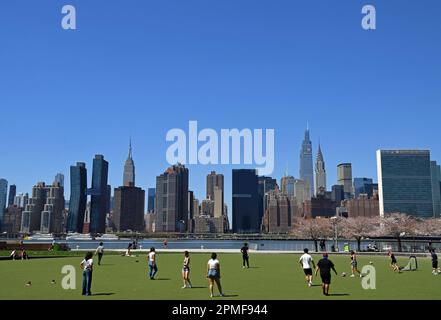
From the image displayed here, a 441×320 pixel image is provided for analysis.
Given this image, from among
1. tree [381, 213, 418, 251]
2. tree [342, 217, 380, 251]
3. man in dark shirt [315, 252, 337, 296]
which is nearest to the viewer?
man in dark shirt [315, 252, 337, 296]

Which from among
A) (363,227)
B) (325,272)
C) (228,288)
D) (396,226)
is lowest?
(363,227)

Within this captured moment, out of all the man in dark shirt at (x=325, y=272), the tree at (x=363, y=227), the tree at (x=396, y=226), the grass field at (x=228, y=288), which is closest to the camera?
the grass field at (x=228, y=288)

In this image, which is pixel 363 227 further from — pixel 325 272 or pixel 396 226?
pixel 325 272

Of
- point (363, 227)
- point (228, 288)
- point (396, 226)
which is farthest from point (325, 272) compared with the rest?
point (363, 227)

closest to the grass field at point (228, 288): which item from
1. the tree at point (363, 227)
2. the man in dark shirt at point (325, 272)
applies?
the man in dark shirt at point (325, 272)

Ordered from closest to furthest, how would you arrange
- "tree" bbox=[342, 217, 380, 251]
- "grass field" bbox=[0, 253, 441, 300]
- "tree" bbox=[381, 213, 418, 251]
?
"grass field" bbox=[0, 253, 441, 300] → "tree" bbox=[381, 213, 418, 251] → "tree" bbox=[342, 217, 380, 251]

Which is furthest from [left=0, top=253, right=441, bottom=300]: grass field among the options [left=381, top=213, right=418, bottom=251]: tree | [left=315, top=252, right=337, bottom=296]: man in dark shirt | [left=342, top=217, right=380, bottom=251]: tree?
[left=342, top=217, right=380, bottom=251]: tree

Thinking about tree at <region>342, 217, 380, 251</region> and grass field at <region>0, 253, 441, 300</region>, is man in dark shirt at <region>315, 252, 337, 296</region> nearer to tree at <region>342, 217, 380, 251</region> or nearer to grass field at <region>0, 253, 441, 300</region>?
grass field at <region>0, 253, 441, 300</region>

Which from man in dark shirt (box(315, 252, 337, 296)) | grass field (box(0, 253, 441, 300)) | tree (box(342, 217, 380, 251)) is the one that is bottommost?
tree (box(342, 217, 380, 251))

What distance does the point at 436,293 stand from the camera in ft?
61.3

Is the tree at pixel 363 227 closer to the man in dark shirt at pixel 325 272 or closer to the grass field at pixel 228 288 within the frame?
the grass field at pixel 228 288
